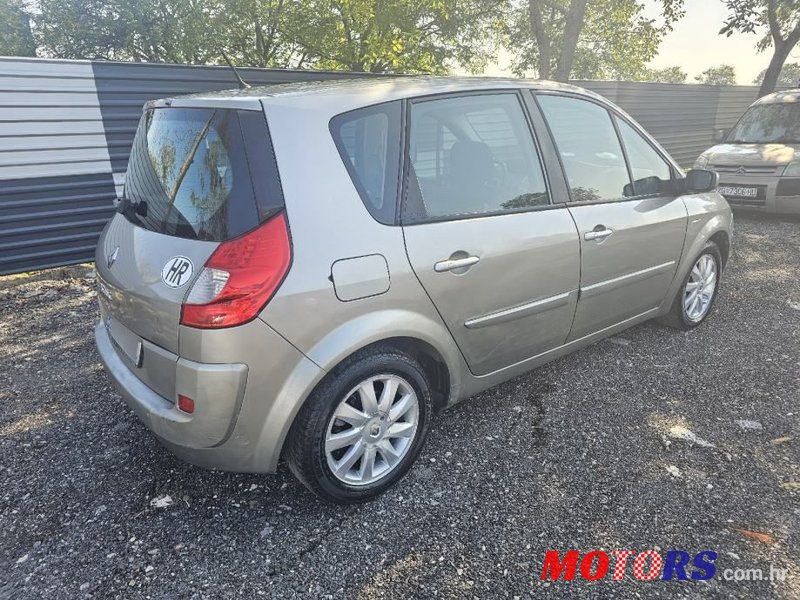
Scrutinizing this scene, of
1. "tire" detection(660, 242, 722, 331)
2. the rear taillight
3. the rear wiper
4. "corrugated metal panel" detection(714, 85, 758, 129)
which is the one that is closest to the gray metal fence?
the rear wiper

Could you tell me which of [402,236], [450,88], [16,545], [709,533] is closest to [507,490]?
[709,533]

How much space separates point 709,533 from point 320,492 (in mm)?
1584

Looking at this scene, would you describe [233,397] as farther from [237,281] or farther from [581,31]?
[581,31]

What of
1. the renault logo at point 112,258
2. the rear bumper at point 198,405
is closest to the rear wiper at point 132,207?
the renault logo at point 112,258

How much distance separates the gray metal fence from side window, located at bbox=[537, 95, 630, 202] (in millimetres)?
4585

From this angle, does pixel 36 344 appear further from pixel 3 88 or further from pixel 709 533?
pixel 709 533

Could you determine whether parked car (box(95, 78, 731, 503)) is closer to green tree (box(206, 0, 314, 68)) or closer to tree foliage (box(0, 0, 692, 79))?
tree foliage (box(0, 0, 692, 79))

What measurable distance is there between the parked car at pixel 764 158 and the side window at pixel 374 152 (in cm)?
687

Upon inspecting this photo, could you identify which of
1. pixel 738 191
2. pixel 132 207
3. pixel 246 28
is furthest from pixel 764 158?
pixel 246 28

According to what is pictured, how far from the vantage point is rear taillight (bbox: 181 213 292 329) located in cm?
186

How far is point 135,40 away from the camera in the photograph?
47.4ft

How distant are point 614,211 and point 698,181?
2.94 ft

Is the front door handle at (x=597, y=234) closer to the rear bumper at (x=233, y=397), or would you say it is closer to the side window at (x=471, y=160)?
the side window at (x=471, y=160)

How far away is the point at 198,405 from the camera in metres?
1.94
